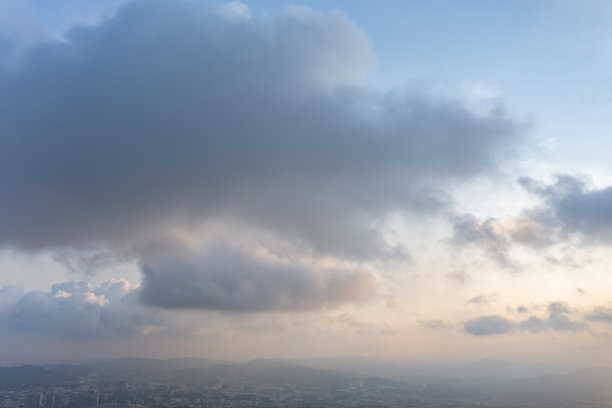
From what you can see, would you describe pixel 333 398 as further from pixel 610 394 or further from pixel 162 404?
pixel 610 394

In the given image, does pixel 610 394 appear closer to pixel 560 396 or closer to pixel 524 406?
pixel 560 396

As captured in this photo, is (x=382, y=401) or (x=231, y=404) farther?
(x=382, y=401)

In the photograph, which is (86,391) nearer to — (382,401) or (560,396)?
(382,401)

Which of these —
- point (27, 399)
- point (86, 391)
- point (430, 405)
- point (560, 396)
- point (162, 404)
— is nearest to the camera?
point (162, 404)

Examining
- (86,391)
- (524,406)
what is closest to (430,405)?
(524,406)

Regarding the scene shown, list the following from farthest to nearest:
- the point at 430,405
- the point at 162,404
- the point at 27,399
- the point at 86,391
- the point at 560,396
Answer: the point at 560,396
the point at 86,391
the point at 430,405
the point at 27,399
the point at 162,404

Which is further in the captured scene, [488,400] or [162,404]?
[488,400]

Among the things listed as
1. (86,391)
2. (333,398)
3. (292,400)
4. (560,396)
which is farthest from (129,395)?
(560,396)

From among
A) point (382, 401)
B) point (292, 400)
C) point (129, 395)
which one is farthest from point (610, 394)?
point (129, 395)

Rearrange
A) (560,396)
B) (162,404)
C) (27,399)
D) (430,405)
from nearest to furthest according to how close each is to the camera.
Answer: (162,404) → (27,399) → (430,405) → (560,396)
